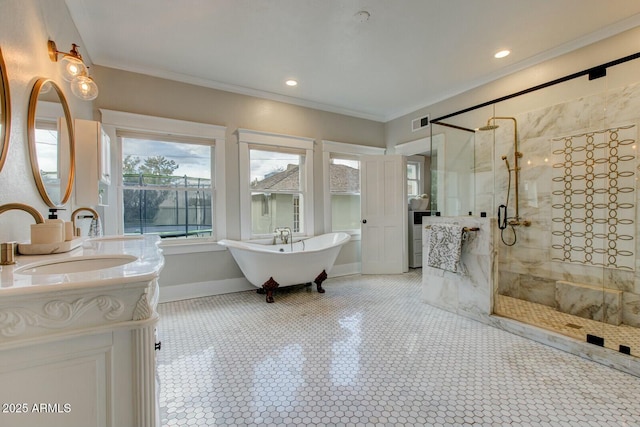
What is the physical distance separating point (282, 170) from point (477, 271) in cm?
271

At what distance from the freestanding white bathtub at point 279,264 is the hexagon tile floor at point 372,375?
1.58ft

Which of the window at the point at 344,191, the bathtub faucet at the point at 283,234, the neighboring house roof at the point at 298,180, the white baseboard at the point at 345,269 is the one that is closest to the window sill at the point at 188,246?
the bathtub faucet at the point at 283,234

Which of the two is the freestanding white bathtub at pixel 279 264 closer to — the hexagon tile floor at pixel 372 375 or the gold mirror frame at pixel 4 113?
the hexagon tile floor at pixel 372 375

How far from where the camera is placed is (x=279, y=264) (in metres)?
3.21

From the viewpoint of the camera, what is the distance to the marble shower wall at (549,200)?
2.43 metres

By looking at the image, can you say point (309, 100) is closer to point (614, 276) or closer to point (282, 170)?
point (282, 170)

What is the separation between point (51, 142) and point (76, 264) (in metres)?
0.89

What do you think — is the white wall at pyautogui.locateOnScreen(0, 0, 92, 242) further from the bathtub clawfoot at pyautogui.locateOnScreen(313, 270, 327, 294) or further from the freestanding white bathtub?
the bathtub clawfoot at pyautogui.locateOnScreen(313, 270, 327, 294)

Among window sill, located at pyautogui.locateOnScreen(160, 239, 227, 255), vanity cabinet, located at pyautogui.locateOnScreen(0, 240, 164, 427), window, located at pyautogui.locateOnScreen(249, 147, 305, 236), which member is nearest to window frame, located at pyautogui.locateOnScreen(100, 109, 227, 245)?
window sill, located at pyautogui.locateOnScreen(160, 239, 227, 255)

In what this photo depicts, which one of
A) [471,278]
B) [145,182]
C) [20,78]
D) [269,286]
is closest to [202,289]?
[269,286]

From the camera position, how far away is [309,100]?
4.07 meters

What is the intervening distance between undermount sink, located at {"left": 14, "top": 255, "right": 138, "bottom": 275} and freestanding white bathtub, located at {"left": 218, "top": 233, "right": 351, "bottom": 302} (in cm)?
188

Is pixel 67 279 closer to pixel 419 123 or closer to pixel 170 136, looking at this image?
pixel 170 136

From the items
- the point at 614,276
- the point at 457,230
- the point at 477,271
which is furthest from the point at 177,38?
the point at 614,276
